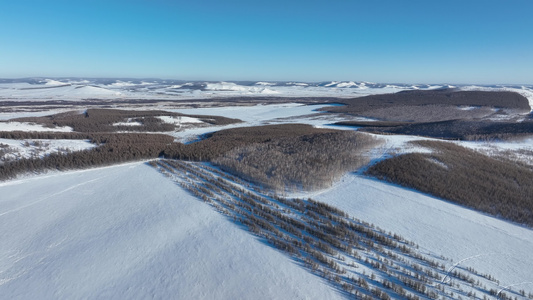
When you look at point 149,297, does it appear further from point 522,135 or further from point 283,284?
point 522,135

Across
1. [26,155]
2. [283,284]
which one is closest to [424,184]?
[283,284]

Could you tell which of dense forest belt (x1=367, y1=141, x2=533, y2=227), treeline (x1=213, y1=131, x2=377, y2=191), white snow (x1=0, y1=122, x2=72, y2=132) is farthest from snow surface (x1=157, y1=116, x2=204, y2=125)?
dense forest belt (x1=367, y1=141, x2=533, y2=227)

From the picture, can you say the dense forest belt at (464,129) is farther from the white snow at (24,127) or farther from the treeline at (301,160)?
the white snow at (24,127)

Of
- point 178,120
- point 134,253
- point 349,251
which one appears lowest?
point 178,120

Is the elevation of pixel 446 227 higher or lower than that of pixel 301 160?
lower

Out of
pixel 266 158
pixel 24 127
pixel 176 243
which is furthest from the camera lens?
pixel 24 127

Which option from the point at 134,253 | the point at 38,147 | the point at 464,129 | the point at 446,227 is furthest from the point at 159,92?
the point at 446,227

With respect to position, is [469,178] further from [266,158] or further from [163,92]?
[163,92]

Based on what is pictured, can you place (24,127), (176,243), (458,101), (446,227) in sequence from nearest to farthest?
(176,243), (446,227), (24,127), (458,101)
